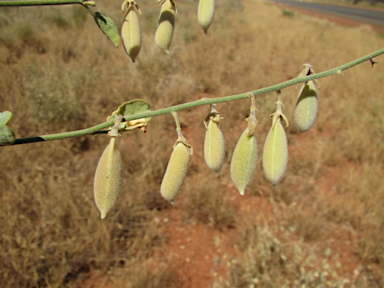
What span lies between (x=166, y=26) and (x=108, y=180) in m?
0.44

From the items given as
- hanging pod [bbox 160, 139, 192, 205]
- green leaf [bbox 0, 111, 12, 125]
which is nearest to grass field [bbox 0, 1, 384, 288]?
hanging pod [bbox 160, 139, 192, 205]

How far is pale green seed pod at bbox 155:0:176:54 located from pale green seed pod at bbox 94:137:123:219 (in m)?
0.32

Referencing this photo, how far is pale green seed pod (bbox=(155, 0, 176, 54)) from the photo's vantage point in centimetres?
78

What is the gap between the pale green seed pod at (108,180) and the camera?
0.62 m

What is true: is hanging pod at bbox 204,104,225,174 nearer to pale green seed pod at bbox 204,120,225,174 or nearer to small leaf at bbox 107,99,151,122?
pale green seed pod at bbox 204,120,225,174

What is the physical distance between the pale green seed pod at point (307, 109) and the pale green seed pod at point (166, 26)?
39 centimetres

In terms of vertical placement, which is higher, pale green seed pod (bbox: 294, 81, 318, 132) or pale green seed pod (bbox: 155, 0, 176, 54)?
pale green seed pod (bbox: 155, 0, 176, 54)

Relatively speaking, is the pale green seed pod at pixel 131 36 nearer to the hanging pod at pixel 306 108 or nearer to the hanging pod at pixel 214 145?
the hanging pod at pixel 214 145

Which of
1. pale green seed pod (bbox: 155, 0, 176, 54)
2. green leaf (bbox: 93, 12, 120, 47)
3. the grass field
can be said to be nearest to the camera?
green leaf (bbox: 93, 12, 120, 47)

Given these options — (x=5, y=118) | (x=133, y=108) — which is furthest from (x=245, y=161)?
(x=5, y=118)

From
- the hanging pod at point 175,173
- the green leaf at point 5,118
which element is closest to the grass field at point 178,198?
the hanging pod at point 175,173

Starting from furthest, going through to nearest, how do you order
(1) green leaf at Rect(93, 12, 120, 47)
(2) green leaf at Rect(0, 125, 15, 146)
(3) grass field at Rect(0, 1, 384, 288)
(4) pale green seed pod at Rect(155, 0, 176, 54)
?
(3) grass field at Rect(0, 1, 384, 288), (4) pale green seed pod at Rect(155, 0, 176, 54), (1) green leaf at Rect(93, 12, 120, 47), (2) green leaf at Rect(0, 125, 15, 146)

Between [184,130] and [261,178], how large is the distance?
1.31 meters

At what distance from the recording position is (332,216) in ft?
8.93
